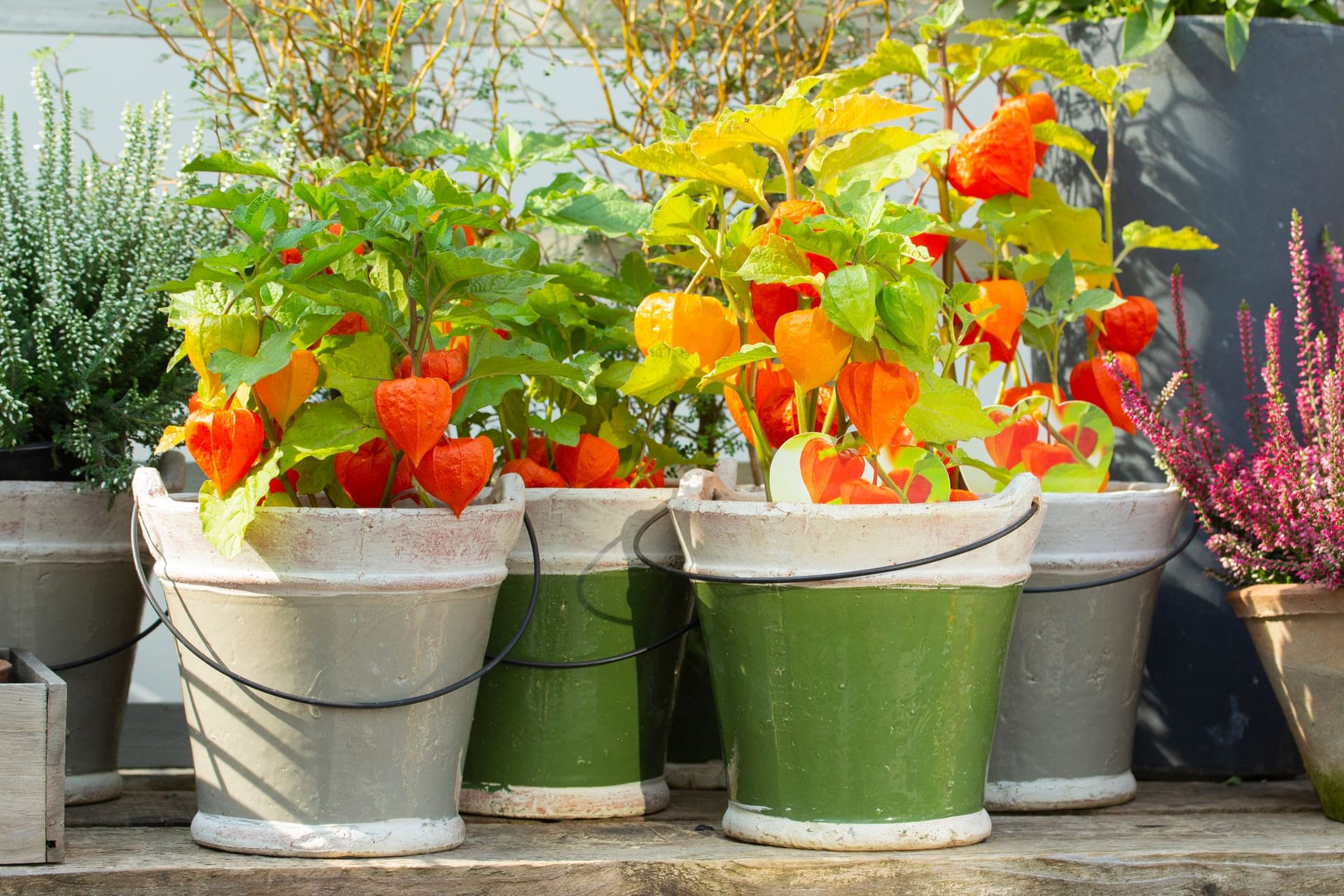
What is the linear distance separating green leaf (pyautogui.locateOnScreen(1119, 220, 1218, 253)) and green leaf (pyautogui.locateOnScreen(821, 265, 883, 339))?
0.54 metres

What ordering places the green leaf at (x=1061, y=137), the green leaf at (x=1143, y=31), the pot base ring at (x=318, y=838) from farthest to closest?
the green leaf at (x=1143, y=31)
the green leaf at (x=1061, y=137)
the pot base ring at (x=318, y=838)

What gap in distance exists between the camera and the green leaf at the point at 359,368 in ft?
3.33

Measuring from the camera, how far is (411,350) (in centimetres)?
105

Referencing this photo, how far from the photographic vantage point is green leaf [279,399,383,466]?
993 mm

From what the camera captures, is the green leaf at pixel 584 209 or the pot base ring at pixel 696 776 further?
the pot base ring at pixel 696 776

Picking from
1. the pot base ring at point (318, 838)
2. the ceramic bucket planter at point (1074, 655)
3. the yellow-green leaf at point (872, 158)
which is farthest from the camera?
the ceramic bucket planter at point (1074, 655)

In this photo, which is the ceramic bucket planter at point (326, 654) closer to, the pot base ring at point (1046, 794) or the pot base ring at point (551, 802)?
the pot base ring at point (551, 802)

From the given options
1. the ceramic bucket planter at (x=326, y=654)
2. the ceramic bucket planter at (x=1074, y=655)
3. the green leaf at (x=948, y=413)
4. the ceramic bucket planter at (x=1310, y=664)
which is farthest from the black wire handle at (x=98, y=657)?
the ceramic bucket planter at (x=1310, y=664)

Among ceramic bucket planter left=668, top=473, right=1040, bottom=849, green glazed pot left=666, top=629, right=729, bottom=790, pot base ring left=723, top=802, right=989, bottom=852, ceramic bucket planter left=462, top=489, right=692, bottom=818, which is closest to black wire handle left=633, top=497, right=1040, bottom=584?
ceramic bucket planter left=668, top=473, right=1040, bottom=849

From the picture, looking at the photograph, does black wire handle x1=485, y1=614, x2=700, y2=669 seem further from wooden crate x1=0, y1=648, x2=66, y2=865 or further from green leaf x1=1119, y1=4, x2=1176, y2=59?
green leaf x1=1119, y1=4, x2=1176, y2=59

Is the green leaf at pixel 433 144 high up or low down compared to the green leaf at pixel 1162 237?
up

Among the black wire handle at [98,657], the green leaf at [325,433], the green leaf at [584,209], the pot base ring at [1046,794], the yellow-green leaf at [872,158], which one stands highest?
the yellow-green leaf at [872,158]

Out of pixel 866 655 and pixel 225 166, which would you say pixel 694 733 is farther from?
pixel 225 166

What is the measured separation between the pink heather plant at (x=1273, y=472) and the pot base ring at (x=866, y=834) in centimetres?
39
